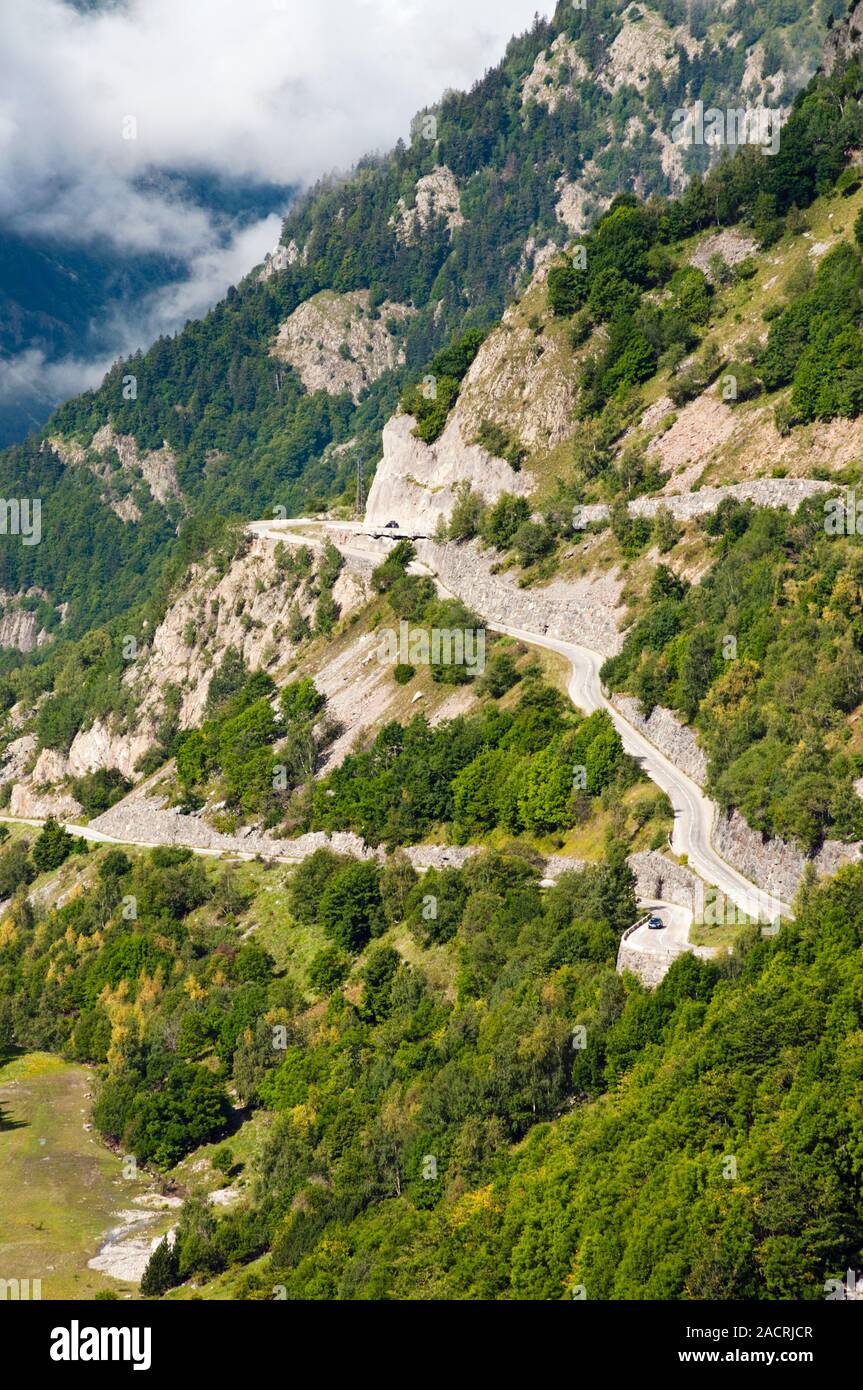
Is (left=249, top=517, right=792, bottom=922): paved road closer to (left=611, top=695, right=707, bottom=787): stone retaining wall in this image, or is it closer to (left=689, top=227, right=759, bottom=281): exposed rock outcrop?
(left=611, top=695, right=707, bottom=787): stone retaining wall

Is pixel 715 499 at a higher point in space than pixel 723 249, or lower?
lower

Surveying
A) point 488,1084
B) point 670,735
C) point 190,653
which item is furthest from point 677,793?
point 190,653

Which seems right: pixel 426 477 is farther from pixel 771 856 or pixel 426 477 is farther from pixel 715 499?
pixel 771 856

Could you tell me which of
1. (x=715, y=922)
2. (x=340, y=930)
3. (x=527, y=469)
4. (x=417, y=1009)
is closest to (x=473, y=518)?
(x=527, y=469)

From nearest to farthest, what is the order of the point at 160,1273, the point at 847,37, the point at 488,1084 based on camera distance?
the point at 488,1084, the point at 160,1273, the point at 847,37

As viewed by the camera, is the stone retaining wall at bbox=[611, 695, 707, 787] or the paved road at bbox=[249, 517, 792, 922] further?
the stone retaining wall at bbox=[611, 695, 707, 787]

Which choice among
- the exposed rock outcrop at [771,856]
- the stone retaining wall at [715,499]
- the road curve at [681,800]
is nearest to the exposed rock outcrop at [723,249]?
the stone retaining wall at [715,499]

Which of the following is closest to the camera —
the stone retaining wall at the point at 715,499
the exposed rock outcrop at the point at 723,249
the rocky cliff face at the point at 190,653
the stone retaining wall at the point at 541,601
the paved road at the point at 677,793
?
the paved road at the point at 677,793

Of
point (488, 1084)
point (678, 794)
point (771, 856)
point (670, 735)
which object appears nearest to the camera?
point (488, 1084)

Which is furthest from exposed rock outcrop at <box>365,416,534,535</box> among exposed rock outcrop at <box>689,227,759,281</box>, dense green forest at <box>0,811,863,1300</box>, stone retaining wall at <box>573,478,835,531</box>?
dense green forest at <box>0,811,863,1300</box>

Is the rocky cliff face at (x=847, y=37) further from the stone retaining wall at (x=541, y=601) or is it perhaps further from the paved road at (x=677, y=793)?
the paved road at (x=677, y=793)
